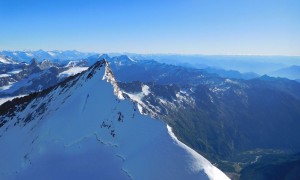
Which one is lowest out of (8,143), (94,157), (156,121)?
(8,143)

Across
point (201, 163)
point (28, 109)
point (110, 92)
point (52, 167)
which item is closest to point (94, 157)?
point (52, 167)

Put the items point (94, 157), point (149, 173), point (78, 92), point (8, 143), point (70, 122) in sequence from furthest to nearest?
point (78, 92)
point (8, 143)
point (70, 122)
point (94, 157)
point (149, 173)

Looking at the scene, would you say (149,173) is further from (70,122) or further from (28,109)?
(28,109)

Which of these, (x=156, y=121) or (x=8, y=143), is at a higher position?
(x=156, y=121)

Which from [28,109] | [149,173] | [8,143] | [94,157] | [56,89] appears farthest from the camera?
[56,89]

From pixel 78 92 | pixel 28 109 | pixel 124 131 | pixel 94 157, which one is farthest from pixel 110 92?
pixel 28 109

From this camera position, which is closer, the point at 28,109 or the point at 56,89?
the point at 28,109

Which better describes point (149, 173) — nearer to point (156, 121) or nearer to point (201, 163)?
point (201, 163)
